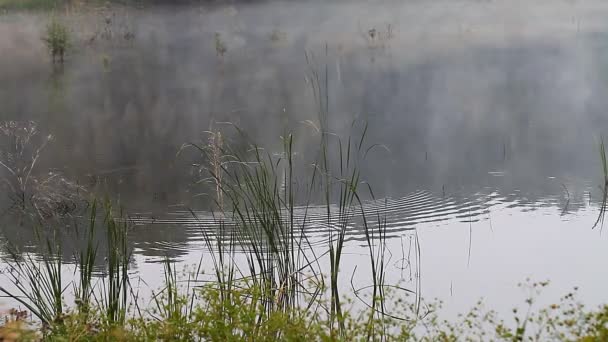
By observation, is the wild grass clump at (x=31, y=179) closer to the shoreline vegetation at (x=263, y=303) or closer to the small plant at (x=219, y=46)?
the shoreline vegetation at (x=263, y=303)

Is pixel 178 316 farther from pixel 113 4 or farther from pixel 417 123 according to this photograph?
pixel 113 4

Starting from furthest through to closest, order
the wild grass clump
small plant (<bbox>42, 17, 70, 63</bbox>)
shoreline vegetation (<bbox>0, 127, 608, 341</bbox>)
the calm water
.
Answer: small plant (<bbox>42, 17, 70, 63</bbox>), the wild grass clump, the calm water, shoreline vegetation (<bbox>0, 127, 608, 341</bbox>)

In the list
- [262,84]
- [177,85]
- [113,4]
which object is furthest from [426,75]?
[113,4]

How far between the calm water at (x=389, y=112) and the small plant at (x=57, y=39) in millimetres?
81

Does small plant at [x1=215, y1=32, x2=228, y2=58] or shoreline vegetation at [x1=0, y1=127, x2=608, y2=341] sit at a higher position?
small plant at [x1=215, y1=32, x2=228, y2=58]

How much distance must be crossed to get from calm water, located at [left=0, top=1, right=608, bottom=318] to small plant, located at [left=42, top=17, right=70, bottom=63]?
0.08m

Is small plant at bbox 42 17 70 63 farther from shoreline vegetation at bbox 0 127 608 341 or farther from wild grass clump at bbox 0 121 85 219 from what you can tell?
shoreline vegetation at bbox 0 127 608 341

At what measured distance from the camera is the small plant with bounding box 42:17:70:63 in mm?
6492

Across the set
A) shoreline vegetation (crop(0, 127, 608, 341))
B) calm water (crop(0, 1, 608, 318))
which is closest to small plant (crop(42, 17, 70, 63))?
calm water (crop(0, 1, 608, 318))

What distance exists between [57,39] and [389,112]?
2.92m

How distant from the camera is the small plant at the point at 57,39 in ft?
21.3

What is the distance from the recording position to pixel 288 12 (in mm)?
6559

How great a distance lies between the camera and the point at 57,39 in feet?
21.6

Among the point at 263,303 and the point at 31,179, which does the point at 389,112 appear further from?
the point at 263,303
